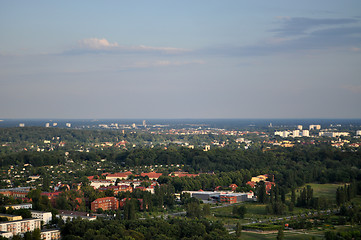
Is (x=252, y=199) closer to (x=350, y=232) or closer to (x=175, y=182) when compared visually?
(x=175, y=182)

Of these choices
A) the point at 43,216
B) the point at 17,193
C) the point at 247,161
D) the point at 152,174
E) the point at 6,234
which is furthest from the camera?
the point at 247,161

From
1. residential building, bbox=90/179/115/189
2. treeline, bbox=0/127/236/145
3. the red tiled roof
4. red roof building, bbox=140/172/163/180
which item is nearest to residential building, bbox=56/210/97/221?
residential building, bbox=90/179/115/189

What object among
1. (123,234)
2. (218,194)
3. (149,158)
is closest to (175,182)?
(218,194)

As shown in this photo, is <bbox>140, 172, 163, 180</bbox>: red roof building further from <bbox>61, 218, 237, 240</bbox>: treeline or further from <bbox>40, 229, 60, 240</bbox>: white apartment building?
<bbox>40, 229, 60, 240</bbox>: white apartment building

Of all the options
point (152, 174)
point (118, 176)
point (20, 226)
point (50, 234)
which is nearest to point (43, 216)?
point (20, 226)

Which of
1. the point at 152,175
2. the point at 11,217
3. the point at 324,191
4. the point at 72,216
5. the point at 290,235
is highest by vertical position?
the point at 11,217

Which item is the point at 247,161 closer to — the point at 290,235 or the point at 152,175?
the point at 152,175
